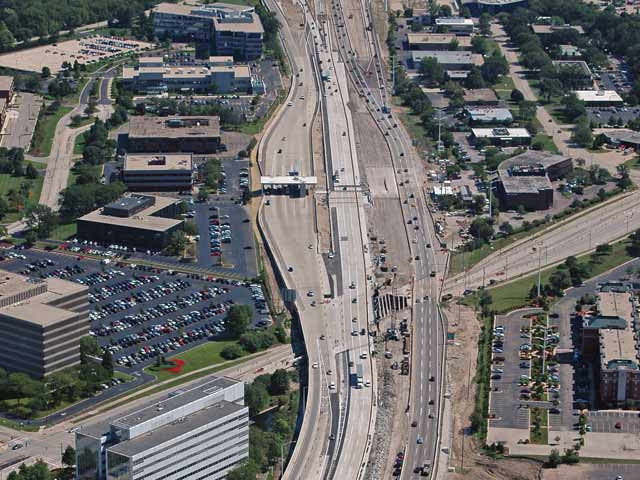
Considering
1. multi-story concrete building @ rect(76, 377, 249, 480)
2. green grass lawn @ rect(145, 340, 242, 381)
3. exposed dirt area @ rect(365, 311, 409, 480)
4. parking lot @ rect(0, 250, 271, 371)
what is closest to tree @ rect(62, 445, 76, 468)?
multi-story concrete building @ rect(76, 377, 249, 480)

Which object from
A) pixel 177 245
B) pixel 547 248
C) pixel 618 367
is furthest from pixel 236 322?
pixel 547 248

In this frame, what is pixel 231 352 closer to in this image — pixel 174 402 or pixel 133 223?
pixel 174 402

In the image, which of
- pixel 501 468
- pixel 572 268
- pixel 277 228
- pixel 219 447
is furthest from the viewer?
pixel 277 228

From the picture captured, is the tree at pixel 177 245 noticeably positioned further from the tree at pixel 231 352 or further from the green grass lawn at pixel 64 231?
the tree at pixel 231 352

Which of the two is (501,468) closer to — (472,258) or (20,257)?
(472,258)

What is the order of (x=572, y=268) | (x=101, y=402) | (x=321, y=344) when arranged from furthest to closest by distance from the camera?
(x=572, y=268), (x=321, y=344), (x=101, y=402)

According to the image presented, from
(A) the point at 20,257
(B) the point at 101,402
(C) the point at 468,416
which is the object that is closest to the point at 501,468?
(C) the point at 468,416

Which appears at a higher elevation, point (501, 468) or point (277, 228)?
point (277, 228)

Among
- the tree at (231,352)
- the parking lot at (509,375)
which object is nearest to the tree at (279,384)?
the tree at (231,352)
